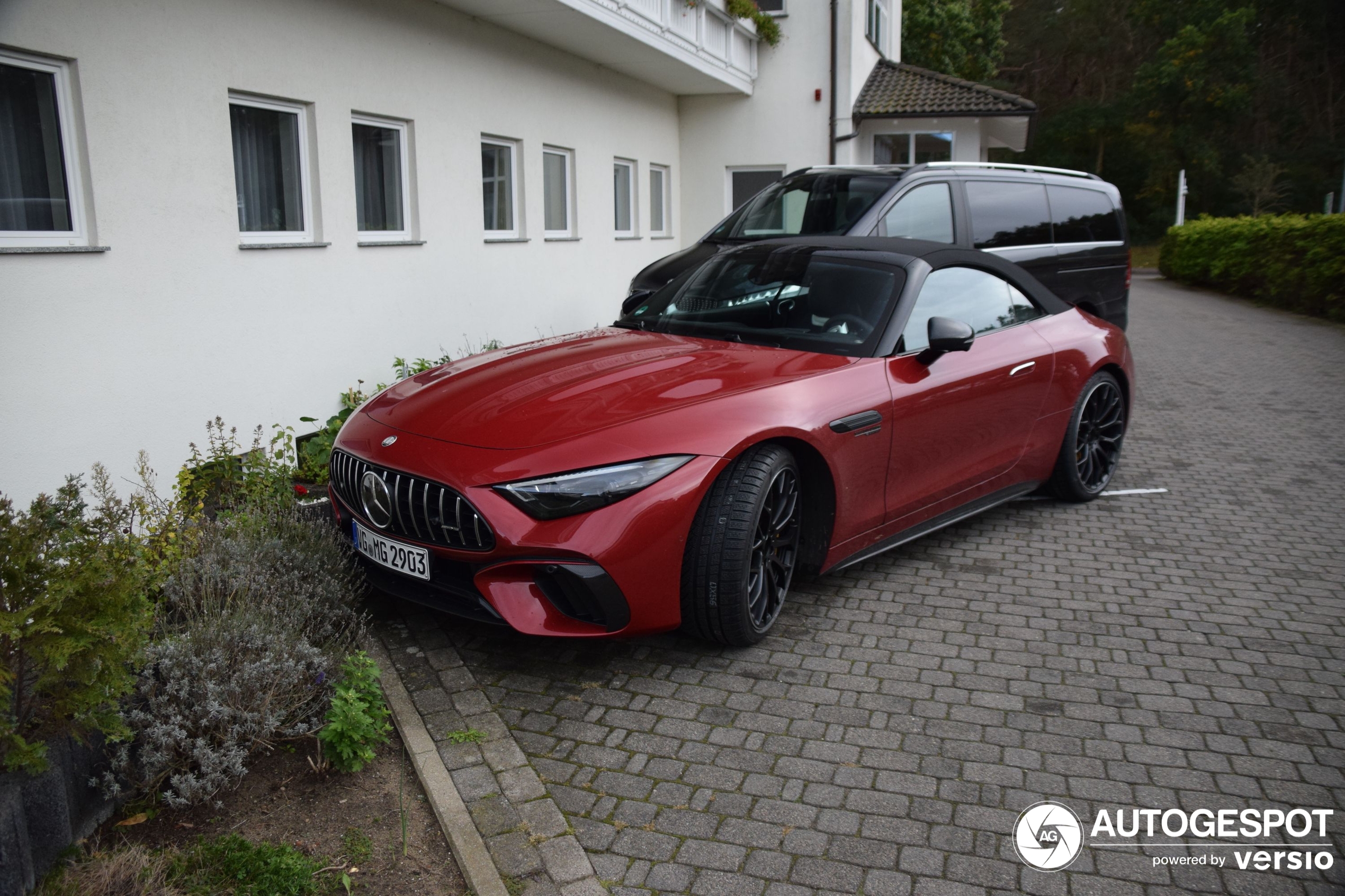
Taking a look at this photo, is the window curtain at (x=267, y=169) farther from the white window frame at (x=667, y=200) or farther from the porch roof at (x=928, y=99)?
the porch roof at (x=928, y=99)

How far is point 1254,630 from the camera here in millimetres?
4578

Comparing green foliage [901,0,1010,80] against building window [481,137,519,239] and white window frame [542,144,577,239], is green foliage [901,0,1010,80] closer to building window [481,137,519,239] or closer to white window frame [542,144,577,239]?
white window frame [542,144,577,239]

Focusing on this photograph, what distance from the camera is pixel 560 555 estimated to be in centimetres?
369

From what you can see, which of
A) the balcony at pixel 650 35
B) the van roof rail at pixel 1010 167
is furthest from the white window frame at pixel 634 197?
the van roof rail at pixel 1010 167

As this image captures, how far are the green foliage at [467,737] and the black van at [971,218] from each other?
5421mm

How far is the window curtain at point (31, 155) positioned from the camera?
18.9 ft

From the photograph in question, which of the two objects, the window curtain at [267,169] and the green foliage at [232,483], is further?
the window curtain at [267,169]

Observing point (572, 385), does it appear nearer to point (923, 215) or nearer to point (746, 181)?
point (923, 215)

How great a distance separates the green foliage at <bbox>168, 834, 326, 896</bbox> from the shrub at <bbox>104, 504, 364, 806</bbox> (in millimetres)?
232

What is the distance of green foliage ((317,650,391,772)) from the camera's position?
11.0 ft

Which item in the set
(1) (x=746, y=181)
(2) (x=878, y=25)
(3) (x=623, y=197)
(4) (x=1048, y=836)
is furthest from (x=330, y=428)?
(2) (x=878, y=25)

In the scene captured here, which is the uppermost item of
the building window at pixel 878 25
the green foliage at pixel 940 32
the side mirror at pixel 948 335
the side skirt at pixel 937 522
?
the green foliage at pixel 940 32

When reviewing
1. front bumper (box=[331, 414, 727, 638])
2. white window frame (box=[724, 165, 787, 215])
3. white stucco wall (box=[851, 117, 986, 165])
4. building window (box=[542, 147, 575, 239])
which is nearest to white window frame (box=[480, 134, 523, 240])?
building window (box=[542, 147, 575, 239])

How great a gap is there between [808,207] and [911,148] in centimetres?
1349
